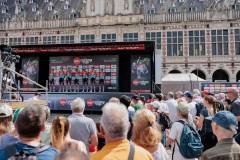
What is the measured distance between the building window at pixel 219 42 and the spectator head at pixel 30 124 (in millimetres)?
Result: 29493

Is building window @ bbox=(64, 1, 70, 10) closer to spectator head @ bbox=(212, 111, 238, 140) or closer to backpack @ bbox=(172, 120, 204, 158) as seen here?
backpack @ bbox=(172, 120, 204, 158)

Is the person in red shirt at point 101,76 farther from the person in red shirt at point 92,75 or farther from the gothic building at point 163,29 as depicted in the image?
the gothic building at point 163,29

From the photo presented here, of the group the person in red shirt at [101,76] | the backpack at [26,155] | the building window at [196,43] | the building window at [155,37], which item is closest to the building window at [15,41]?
the building window at [155,37]

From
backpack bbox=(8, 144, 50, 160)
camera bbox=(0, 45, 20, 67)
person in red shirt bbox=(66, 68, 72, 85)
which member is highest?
camera bbox=(0, 45, 20, 67)

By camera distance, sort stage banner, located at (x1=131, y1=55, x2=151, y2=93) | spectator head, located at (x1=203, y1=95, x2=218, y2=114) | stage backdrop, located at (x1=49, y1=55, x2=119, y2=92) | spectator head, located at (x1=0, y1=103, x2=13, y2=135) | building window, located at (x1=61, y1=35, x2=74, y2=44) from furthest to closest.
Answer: building window, located at (x1=61, y1=35, x2=74, y2=44), stage backdrop, located at (x1=49, y1=55, x2=119, y2=92), stage banner, located at (x1=131, y1=55, x2=151, y2=93), spectator head, located at (x1=203, y1=95, x2=218, y2=114), spectator head, located at (x1=0, y1=103, x2=13, y2=135)

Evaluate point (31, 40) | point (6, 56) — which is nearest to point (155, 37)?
point (31, 40)

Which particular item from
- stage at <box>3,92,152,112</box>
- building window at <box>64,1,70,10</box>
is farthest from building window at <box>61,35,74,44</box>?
stage at <box>3,92,152,112</box>

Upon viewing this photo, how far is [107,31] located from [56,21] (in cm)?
625

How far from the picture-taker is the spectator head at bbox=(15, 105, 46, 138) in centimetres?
250

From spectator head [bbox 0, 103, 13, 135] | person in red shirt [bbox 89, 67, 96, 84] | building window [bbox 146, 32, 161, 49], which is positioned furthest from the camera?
building window [bbox 146, 32, 161, 49]

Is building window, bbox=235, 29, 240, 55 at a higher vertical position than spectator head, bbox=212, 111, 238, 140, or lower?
higher

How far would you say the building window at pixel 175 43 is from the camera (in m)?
30.8

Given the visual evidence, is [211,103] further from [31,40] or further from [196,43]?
[31,40]

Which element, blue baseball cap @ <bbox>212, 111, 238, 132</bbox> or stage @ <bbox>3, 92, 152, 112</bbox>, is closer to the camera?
blue baseball cap @ <bbox>212, 111, 238, 132</bbox>
